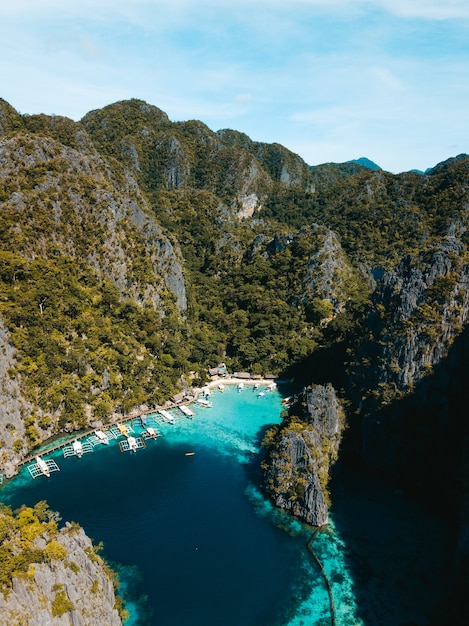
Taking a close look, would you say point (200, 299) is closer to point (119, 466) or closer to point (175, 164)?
point (119, 466)

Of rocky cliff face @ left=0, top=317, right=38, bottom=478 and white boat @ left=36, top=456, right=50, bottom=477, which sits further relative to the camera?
rocky cliff face @ left=0, top=317, right=38, bottom=478

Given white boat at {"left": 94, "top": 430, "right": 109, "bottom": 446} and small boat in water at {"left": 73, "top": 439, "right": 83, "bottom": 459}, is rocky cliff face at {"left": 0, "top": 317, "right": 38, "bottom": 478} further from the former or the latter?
white boat at {"left": 94, "top": 430, "right": 109, "bottom": 446}

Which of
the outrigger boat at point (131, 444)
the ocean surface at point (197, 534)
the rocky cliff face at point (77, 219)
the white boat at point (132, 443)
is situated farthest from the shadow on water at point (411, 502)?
the rocky cliff face at point (77, 219)

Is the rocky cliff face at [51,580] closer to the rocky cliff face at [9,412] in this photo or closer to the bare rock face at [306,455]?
the rocky cliff face at [9,412]

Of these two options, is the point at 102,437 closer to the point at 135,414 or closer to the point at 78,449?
the point at 78,449

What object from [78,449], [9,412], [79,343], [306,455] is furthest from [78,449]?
[306,455]

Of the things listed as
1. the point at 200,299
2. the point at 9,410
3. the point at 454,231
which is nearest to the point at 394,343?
the point at 9,410

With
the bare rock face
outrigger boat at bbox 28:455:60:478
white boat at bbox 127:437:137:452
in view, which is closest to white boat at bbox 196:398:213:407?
white boat at bbox 127:437:137:452
